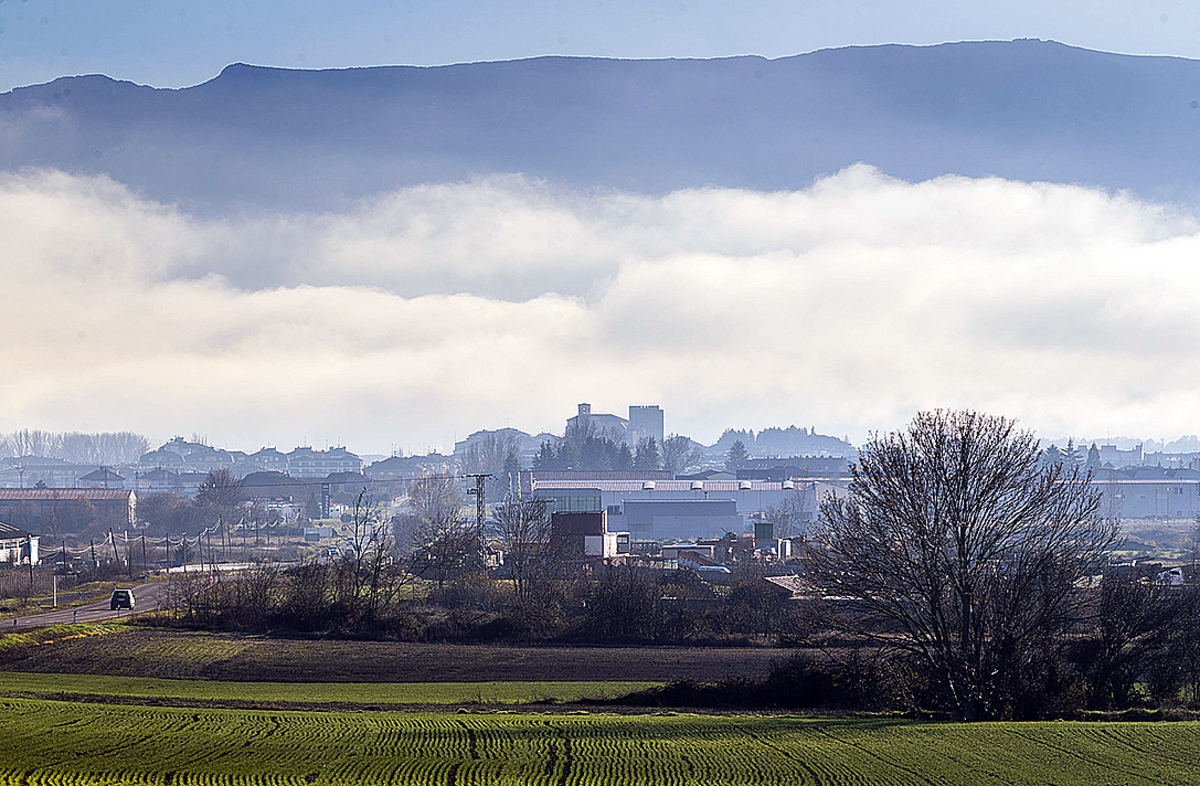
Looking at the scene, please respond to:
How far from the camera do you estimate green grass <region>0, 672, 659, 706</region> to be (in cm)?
3334

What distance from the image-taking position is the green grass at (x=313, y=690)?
33.3 m

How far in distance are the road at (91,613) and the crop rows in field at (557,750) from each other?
85.2 feet

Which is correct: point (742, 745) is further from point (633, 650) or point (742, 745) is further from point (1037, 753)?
point (633, 650)

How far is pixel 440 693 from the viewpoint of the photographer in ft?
115

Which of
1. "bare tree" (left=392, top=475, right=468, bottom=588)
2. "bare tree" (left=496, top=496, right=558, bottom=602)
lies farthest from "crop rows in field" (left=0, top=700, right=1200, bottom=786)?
"bare tree" (left=392, top=475, right=468, bottom=588)

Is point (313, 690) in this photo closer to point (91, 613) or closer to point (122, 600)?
point (91, 613)

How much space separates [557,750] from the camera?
2336cm

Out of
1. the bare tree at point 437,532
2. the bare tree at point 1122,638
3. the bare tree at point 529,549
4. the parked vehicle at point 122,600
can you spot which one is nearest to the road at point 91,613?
the parked vehicle at point 122,600

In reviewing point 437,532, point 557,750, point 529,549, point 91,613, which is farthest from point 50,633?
point 557,750

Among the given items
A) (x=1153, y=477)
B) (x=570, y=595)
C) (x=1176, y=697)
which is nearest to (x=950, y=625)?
(x=1176, y=697)

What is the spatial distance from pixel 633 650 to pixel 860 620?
60.5 ft

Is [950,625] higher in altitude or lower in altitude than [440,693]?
higher

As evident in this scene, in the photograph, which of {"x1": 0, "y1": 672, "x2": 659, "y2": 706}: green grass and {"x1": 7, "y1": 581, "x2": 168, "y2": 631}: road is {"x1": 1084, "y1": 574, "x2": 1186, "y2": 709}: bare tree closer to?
{"x1": 0, "y1": 672, "x2": 659, "y2": 706}: green grass

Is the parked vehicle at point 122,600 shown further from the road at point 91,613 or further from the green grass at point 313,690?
the green grass at point 313,690
